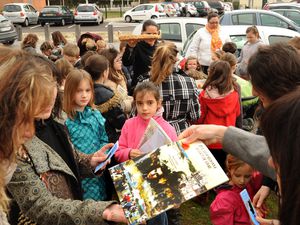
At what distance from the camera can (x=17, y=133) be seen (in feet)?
5.43

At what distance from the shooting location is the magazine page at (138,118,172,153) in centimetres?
260

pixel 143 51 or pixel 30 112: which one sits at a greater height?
pixel 30 112

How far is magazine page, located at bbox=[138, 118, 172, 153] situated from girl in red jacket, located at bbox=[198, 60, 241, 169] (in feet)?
5.54

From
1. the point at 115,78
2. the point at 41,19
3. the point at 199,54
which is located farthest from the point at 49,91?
the point at 41,19

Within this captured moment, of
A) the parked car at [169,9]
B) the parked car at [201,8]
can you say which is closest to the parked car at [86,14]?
the parked car at [169,9]

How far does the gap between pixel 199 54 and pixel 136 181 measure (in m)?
5.66

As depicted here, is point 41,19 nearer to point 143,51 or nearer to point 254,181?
point 143,51

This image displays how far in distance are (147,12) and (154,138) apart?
2803 cm

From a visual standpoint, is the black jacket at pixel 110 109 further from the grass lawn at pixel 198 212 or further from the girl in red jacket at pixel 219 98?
the grass lawn at pixel 198 212

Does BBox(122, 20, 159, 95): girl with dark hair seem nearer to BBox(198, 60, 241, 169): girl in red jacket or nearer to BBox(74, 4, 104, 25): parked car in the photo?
BBox(198, 60, 241, 169): girl in red jacket

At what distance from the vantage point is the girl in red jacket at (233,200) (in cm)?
298

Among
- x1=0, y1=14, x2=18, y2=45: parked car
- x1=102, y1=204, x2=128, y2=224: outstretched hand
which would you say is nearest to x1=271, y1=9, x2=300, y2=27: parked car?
x1=0, y1=14, x2=18, y2=45: parked car

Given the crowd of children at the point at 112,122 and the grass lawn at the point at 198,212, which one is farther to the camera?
the grass lawn at the point at 198,212

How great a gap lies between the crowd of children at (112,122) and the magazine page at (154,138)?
101mm
